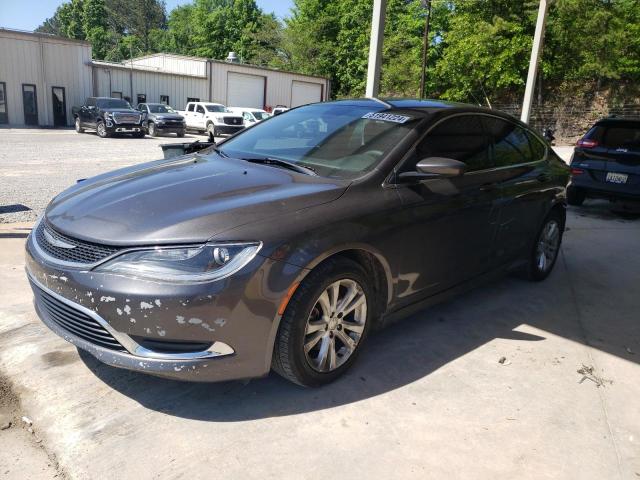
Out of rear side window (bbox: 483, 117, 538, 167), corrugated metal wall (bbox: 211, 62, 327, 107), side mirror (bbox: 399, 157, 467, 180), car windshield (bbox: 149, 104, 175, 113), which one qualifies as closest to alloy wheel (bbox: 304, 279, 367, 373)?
side mirror (bbox: 399, 157, 467, 180)

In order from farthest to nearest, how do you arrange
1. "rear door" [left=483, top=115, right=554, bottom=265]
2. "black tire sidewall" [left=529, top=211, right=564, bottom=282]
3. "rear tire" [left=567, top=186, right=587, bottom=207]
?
"rear tire" [left=567, top=186, right=587, bottom=207]
"black tire sidewall" [left=529, top=211, right=564, bottom=282]
"rear door" [left=483, top=115, right=554, bottom=265]

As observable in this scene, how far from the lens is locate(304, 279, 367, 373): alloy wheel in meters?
2.91

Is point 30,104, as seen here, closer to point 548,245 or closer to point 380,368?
point 548,245

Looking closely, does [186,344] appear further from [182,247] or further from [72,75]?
[72,75]

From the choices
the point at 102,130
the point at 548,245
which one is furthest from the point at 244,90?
the point at 548,245

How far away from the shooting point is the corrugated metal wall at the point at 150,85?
104 ft

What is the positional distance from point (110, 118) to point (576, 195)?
19.3 metres

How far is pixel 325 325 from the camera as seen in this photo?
2.96m

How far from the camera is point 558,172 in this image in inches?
200

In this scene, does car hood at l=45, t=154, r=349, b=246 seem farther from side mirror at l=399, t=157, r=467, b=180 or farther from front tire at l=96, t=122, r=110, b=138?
front tire at l=96, t=122, r=110, b=138

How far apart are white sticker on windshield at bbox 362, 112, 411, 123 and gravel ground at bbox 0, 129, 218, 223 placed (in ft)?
15.9

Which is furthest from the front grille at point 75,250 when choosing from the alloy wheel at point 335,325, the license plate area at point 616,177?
the license plate area at point 616,177

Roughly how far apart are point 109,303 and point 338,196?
51.7 inches

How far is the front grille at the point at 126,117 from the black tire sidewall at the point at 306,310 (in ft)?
72.7
